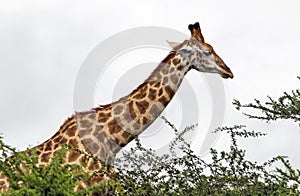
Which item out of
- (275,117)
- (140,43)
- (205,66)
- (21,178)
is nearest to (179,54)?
(205,66)

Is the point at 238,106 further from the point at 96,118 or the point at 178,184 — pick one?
the point at 96,118

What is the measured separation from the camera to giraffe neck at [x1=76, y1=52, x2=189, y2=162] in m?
8.23

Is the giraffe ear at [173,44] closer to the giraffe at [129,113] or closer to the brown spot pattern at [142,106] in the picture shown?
the giraffe at [129,113]

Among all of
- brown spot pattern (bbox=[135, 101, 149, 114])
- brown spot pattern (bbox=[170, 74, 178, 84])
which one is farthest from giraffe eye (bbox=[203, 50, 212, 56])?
brown spot pattern (bbox=[135, 101, 149, 114])

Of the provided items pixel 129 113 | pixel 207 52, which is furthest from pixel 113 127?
pixel 207 52

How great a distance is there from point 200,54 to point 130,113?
4.88 feet

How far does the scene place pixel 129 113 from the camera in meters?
8.55

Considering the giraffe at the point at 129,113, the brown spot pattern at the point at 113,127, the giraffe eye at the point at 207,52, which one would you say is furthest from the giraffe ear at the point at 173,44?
the brown spot pattern at the point at 113,127

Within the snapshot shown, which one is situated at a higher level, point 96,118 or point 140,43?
point 140,43

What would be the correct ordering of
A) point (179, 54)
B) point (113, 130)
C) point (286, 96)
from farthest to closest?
point (179, 54) → point (113, 130) → point (286, 96)

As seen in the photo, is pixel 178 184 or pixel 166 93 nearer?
pixel 178 184

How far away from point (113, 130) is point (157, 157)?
1328 millimetres

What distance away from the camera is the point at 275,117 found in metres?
6.49

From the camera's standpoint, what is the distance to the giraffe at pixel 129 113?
8.09 meters
